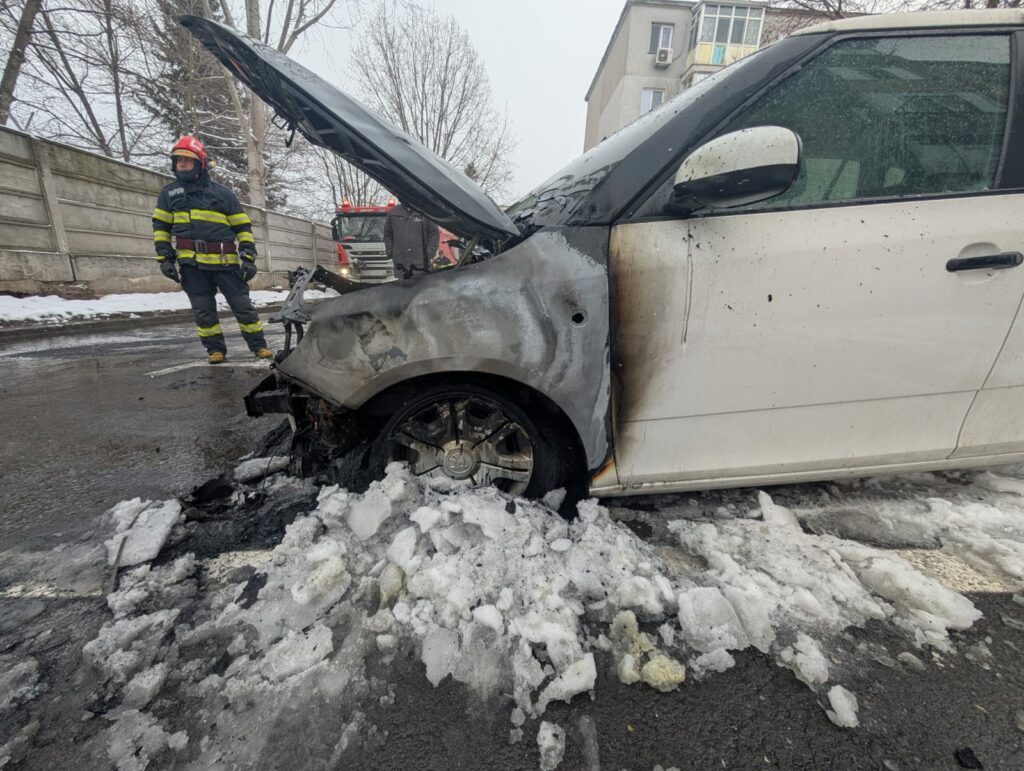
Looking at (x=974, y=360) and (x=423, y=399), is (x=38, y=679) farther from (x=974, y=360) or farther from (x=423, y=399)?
(x=974, y=360)

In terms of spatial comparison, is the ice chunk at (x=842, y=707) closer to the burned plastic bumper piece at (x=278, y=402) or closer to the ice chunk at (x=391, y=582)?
the ice chunk at (x=391, y=582)

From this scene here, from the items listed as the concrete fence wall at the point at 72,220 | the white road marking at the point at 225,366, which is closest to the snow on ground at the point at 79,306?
the concrete fence wall at the point at 72,220

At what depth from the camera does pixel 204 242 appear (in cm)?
455

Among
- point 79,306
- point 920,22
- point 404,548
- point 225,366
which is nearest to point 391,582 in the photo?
point 404,548

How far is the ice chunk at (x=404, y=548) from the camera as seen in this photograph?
153cm

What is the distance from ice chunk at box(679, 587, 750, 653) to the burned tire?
2.14 ft

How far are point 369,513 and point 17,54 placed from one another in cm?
1962

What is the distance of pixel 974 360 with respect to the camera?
1612mm

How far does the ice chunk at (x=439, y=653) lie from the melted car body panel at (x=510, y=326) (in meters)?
0.79

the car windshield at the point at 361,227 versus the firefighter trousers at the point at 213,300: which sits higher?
the car windshield at the point at 361,227

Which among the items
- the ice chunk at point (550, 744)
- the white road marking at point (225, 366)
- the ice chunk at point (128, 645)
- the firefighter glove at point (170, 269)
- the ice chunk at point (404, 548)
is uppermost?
the firefighter glove at point (170, 269)

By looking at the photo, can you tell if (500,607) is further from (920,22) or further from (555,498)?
(920,22)

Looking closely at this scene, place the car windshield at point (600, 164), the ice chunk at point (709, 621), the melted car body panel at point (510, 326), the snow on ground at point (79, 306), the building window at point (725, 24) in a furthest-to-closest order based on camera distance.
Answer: the building window at point (725, 24) < the snow on ground at point (79, 306) < the car windshield at point (600, 164) < the melted car body panel at point (510, 326) < the ice chunk at point (709, 621)

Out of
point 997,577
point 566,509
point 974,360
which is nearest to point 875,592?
point 997,577
